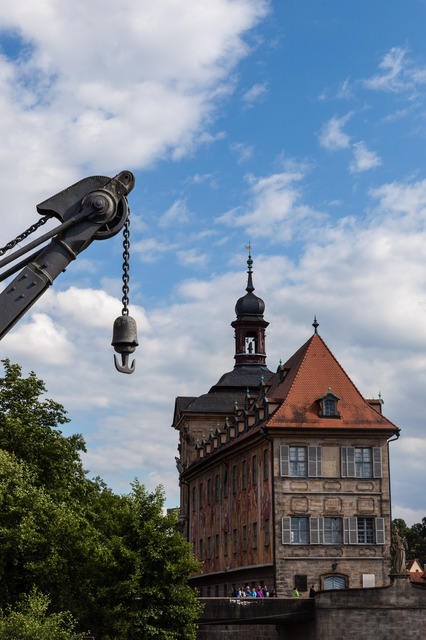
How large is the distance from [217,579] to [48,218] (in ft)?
187

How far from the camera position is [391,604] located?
41562 mm

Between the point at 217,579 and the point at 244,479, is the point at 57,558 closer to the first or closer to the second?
the point at 244,479

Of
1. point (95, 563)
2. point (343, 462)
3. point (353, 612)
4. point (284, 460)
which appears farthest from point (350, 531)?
point (95, 563)

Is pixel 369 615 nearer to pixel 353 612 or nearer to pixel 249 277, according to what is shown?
pixel 353 612

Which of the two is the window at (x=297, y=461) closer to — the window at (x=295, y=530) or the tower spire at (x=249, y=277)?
the window at (x=295, y=530)

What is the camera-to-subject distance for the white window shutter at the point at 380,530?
53000 mm

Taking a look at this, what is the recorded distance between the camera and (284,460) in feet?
177

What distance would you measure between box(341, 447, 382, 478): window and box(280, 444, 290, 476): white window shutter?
298cm

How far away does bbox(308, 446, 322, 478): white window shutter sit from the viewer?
53.8m

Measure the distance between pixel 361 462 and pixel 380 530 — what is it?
147 inches

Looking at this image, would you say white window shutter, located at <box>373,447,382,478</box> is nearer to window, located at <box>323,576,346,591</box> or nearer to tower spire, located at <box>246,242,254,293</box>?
window, located at <box>323,576,346,591</box>

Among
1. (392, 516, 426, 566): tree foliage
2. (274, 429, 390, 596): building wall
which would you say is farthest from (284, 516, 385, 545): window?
(392, 516, 426, 566): tree foliage

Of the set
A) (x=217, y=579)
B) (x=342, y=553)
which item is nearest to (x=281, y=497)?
(x=342, y=553)

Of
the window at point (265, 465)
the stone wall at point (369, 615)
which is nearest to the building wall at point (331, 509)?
the window at point (265, 465)
